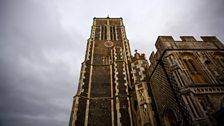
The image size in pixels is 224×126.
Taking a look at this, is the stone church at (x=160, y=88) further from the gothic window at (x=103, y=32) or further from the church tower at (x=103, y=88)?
the gothic window at (x=103, y=32)

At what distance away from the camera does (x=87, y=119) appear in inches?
538

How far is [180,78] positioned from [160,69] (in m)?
2.87

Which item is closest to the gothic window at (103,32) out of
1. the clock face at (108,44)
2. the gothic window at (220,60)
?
the clock face at (108,44)

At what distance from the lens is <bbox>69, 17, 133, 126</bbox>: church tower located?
13.8 metres

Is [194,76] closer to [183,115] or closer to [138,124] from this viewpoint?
[183,115]

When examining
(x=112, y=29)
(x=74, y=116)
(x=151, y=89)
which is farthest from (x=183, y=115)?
(x=112, y=29)

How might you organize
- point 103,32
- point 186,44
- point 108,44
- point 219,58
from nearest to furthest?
point 219,58, point 186,44, point 108,44, point 103,32

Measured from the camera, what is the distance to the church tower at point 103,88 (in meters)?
13.8

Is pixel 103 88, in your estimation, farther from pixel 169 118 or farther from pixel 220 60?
pixel 220 60

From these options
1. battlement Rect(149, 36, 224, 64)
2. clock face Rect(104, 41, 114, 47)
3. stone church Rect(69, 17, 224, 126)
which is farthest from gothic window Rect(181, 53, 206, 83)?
clock face Rect(104, 41, 114, 47)

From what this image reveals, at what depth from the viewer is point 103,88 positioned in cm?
1723

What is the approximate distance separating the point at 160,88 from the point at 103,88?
8.22m

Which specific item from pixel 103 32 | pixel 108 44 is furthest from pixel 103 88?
pixel 103 32

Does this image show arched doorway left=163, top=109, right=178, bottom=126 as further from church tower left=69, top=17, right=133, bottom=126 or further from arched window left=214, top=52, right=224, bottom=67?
arched window left=214, top=52, right=224, bottom=67
